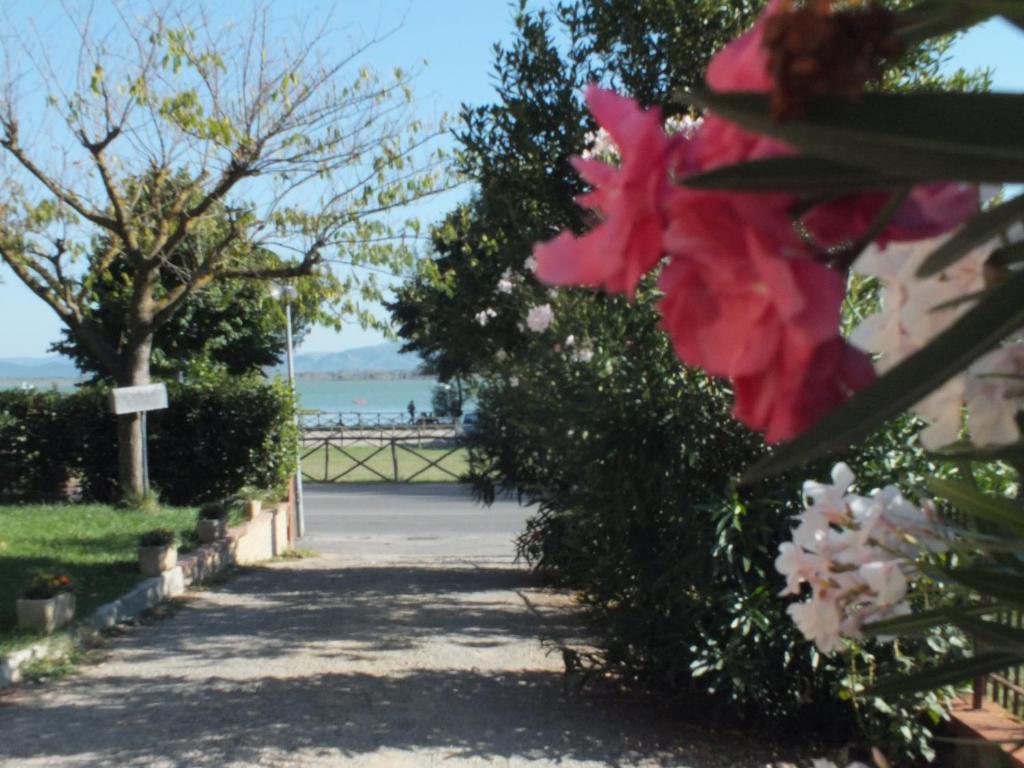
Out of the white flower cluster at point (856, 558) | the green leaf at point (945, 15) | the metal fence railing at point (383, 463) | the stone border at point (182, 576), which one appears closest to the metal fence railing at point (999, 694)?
the white flower cluster at point (856, 558)

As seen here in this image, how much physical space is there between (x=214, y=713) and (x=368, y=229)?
7319mm

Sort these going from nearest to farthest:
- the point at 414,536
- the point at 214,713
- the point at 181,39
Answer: the point at 214,713, the point at 181,39, the point at 414,536

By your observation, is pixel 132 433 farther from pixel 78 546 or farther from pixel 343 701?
pixel 343 701

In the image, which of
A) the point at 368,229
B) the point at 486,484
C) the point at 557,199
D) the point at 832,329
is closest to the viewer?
the point at 832,329

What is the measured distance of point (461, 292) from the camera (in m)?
9.69

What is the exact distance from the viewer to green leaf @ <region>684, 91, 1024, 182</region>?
16.5 inches

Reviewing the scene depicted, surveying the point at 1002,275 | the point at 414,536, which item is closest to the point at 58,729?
the point at 1002,275

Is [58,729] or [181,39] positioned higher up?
[181,39]

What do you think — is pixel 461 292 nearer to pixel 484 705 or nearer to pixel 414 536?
pixel 484 705

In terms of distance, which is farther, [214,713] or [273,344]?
[273,344]

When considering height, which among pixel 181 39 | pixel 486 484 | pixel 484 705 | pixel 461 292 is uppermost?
pixel 181 39

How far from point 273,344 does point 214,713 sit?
725 inches

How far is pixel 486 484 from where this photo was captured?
10672 millimetres

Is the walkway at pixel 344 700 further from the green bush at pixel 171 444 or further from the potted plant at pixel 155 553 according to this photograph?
the green bush at pixel 171 444
